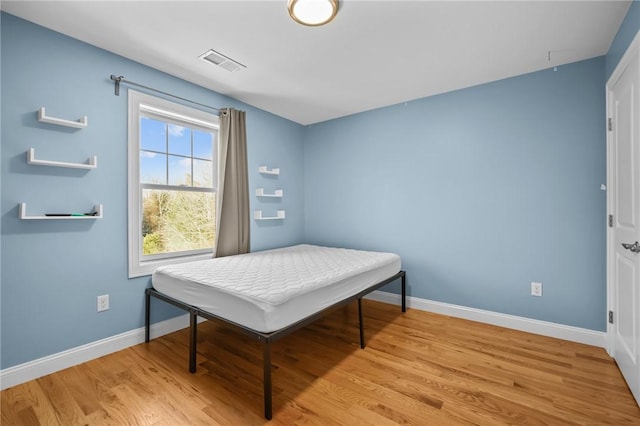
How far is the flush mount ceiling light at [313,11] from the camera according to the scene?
1744mm

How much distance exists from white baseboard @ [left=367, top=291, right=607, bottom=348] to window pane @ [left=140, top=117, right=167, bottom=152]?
10.1ft

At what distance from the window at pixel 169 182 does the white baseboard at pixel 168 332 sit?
557 millimetres

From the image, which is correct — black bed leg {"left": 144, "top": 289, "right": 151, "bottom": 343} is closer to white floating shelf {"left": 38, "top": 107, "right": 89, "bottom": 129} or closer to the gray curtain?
the gray curtain

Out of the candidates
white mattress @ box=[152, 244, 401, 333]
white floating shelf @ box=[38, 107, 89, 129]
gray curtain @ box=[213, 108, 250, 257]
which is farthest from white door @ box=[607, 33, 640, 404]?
white floating shelf @ box=[38, 107, 89, 129]

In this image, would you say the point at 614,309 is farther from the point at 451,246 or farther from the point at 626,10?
the point at 626,10

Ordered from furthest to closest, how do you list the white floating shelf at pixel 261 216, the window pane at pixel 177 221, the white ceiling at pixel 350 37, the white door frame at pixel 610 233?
the white floating shelf at pixel 261 216 → the window pane at pixel 177 221 → the white door frame at pixel 610 233 → the white ceiling at pixel 350 37

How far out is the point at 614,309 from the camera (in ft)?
7.22

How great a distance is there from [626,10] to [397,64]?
1470 millimetres

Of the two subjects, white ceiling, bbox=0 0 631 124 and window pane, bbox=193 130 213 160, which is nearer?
white ceiling, bbox=0 0 631 124

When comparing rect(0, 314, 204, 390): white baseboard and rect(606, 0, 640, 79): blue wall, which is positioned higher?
rect(606, 0, 640, 79): blue wall

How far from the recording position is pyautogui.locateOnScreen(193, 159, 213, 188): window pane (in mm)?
3129

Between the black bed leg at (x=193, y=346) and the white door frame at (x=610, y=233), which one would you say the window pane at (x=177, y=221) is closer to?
the black bed leg at (x=193, y=346)

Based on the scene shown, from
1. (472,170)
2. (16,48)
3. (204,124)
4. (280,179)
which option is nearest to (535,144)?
(472,170)

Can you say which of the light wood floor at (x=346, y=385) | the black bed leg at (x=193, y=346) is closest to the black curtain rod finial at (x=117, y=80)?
the black bed leg at (x=193, y=346)
